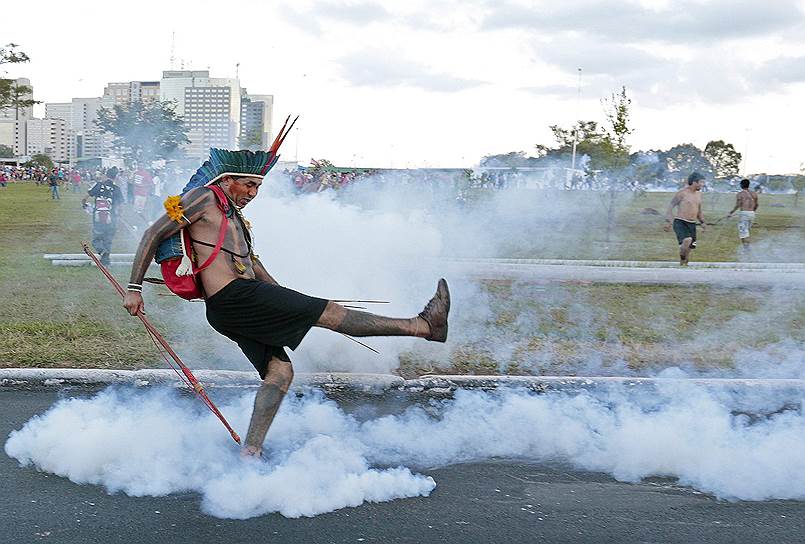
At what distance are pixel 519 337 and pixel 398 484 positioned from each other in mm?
3688

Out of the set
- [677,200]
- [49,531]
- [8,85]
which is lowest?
[49,531]

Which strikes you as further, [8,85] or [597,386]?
[8,85]

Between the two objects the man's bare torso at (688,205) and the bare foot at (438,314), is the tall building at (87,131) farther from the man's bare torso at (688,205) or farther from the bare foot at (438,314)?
the bare foot at (438,314)

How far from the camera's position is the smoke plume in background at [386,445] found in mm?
4152

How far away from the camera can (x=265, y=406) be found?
4.40 meters

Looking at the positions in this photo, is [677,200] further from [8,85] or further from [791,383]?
[8,85]

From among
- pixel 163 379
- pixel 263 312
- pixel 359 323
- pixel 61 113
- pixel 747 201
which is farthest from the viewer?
pixel 61 113

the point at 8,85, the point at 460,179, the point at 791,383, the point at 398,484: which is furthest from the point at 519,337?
the point at 8,85

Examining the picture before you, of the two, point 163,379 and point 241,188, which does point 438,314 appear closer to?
point 241,188

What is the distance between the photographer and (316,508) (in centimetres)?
394

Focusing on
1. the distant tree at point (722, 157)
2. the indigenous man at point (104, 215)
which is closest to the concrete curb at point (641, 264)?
the indigenous man at point (104, 215)

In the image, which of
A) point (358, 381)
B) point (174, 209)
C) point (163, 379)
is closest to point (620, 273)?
point (358, 381)

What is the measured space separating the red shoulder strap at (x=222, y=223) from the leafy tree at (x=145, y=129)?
27.3 metres

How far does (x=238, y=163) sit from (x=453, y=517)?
2.14 meters
